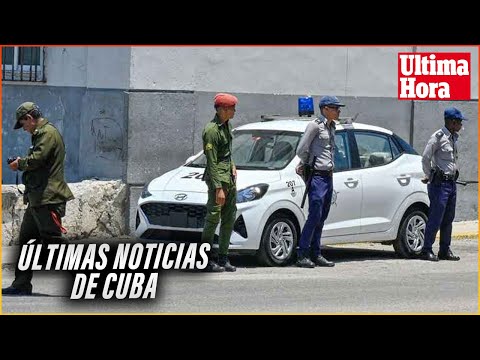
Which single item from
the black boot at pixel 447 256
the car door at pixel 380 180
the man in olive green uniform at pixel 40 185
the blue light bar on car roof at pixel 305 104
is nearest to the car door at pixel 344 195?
the car door at pixel 380 180

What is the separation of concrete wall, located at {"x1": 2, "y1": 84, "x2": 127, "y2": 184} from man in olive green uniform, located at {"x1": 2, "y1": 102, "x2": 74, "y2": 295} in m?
6.11

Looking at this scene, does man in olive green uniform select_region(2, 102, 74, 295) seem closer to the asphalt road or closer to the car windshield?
the asphalt road

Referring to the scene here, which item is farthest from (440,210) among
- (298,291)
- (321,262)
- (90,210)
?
(90,210)

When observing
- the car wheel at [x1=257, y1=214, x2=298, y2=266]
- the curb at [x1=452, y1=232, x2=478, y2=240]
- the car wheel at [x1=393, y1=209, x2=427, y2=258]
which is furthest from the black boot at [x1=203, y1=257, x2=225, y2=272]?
the curb at [x1=452, y1=232, x2=478, y2=240]

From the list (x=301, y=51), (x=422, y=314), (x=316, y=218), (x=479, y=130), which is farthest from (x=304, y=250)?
(x=479, y=130)

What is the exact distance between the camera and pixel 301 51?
18578mm

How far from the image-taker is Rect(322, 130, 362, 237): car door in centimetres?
1458

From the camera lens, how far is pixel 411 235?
15430mm

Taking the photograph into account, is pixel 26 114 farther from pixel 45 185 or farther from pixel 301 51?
pixel 301 51

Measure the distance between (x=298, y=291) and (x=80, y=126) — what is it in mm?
6839

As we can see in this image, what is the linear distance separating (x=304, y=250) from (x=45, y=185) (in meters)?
3.69

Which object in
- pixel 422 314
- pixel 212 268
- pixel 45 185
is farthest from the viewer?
pixel 212 268

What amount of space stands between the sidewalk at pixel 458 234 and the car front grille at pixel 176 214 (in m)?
1.71

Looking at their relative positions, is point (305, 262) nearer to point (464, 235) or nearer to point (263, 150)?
point (263, 150)
